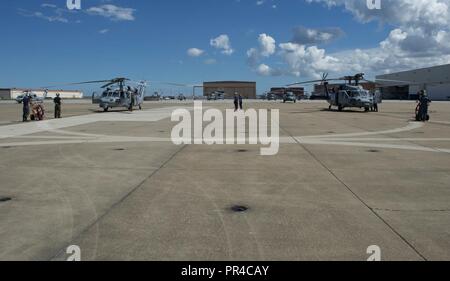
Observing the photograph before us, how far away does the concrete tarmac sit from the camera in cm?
480

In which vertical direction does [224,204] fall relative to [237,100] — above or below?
below

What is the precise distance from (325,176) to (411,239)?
3.61 meters

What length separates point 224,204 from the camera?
6.57m

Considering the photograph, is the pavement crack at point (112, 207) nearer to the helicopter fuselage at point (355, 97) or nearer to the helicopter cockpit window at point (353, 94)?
the helicopter fuselage at point (355, 97)

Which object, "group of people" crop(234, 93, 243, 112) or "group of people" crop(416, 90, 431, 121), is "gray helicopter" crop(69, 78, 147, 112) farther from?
"group of people" crop(416, 90, 431, 121)

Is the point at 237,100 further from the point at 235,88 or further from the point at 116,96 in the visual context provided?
the point at 235,88

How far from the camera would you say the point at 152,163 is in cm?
1015

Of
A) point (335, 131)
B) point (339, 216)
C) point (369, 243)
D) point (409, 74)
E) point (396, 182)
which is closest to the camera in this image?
point (369, 243)

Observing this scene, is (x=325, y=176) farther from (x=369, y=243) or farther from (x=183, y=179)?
(x=369, y=243)

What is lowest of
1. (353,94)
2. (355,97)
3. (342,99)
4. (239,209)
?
(239,209)

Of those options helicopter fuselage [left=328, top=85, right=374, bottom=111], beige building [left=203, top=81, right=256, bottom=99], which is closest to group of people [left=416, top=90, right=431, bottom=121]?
helicopter fuselage [left=328, top=85, right=374, bottom=111]

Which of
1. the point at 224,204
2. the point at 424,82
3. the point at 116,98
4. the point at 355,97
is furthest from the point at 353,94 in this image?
the point at 424,82

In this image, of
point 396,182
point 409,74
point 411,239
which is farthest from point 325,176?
point 409,74

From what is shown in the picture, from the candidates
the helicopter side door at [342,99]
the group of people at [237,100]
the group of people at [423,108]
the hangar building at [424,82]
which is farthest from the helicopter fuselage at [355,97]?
the hangar building at [424,82]
